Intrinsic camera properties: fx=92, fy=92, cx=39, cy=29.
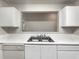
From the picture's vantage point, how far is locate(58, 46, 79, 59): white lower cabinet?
1.93 m

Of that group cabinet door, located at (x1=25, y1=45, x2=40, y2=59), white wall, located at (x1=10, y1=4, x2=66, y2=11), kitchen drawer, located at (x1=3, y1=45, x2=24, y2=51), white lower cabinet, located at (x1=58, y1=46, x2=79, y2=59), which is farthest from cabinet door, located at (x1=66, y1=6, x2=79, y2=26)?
kitchen drawer, located at (x1=3, y1=45, x2=24, y2=51)

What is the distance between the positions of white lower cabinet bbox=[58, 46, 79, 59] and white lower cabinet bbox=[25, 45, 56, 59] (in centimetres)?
15

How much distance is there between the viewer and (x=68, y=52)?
194 centimetres

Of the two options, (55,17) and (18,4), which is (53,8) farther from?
(18,4)

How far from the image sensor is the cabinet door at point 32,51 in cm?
194

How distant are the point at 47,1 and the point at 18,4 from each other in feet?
2.81

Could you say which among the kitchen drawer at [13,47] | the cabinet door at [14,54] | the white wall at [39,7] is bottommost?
the cabinet door at [14,54]

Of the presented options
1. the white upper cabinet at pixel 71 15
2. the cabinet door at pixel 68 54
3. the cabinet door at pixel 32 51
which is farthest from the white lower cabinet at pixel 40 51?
the white upper cabinet at pixel 71 15

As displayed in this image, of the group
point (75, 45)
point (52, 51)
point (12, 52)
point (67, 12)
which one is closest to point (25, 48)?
point (12, 52)

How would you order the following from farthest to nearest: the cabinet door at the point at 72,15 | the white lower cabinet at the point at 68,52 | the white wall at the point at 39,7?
the white wall at the point at 39,7, the cabinet door at the point at 72,15, the white lower cabinet at the point at 68,52

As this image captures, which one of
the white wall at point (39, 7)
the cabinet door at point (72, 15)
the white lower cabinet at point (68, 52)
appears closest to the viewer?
the white lower cabinet at point (68, 52)

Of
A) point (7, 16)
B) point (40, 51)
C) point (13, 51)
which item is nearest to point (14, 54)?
point (13, 51)

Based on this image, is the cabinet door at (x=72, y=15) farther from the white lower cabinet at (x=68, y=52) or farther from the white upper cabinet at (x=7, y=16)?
the white upper cabinet at (x=7, y=16)

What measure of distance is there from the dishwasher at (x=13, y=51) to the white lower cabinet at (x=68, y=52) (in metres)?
0.83
